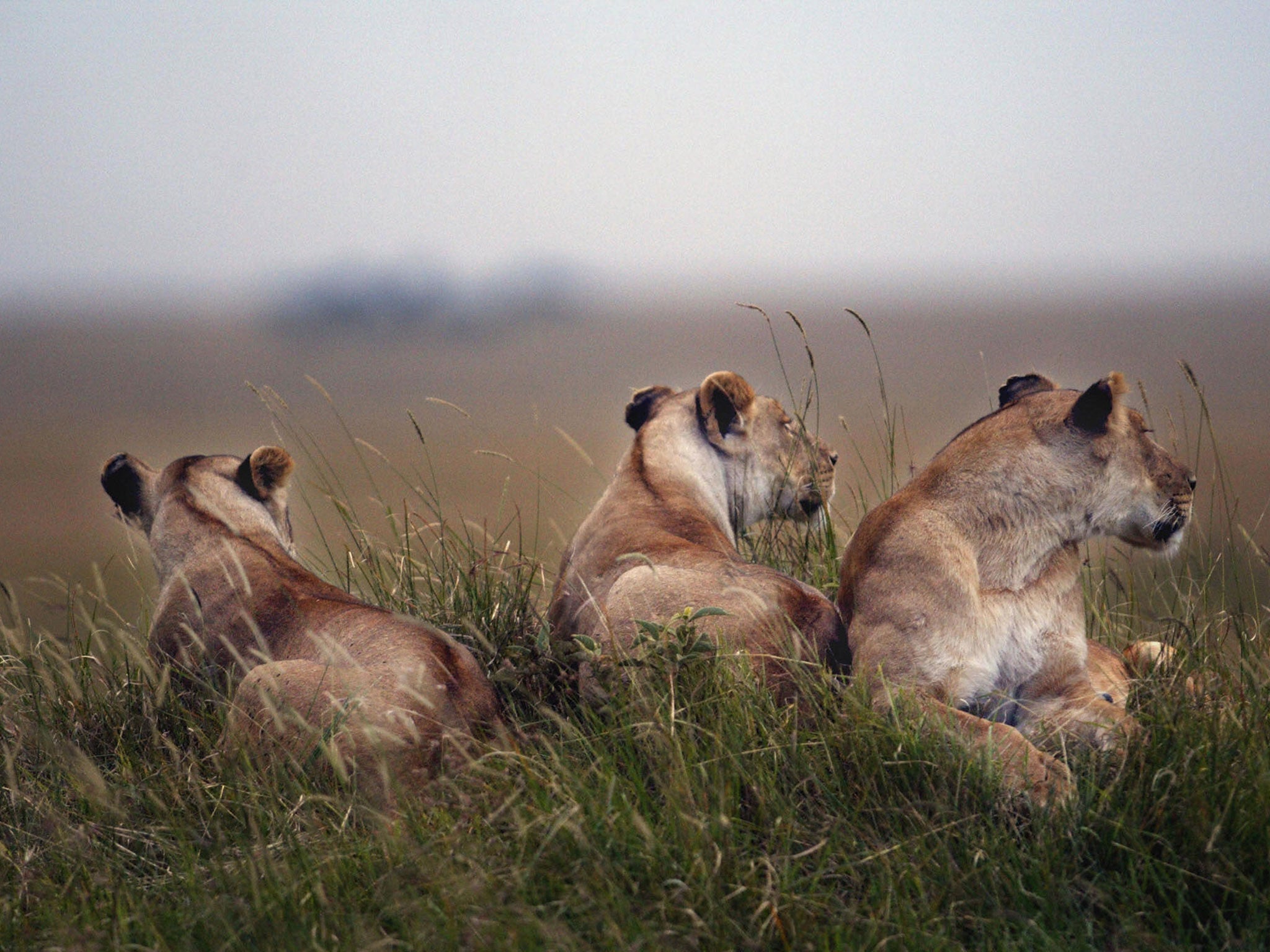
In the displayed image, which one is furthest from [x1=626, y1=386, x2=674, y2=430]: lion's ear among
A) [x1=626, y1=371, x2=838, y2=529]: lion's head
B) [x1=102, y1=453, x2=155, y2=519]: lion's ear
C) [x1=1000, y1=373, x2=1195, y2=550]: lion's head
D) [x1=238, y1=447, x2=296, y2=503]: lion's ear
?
[x1=102, y1=453, x2=155, y2=519]: lion's ear

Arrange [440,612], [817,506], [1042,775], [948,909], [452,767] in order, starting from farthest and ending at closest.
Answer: [817,506] < [440,612] < [452,767] < [1042,775] < [948,909]

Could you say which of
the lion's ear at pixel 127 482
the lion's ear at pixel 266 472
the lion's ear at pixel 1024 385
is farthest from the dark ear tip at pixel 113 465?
the lion's ear at pixel 1024 385

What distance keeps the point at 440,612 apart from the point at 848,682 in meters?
2.00

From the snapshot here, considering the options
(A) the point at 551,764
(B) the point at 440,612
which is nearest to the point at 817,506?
(B) the point at 440,612

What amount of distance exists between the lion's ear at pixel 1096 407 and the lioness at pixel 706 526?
3.25 ft

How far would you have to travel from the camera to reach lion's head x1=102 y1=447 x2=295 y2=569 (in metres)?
5.20

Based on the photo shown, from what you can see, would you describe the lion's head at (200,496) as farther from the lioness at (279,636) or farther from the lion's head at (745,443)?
the lion's head at (745,443)

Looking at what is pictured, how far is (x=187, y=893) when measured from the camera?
10.2 feet

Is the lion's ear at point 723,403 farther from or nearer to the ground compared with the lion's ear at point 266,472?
farther from the ground

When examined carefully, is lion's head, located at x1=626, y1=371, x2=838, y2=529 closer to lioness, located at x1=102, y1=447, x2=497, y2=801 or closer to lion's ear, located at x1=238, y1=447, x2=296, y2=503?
lion's ear, located at x1=238, y1=447, x2=296, y2=503

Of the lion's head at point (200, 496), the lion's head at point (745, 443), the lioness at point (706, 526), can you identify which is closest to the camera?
the lioness at point (706, 526)

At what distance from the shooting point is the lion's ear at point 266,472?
5.27 metres

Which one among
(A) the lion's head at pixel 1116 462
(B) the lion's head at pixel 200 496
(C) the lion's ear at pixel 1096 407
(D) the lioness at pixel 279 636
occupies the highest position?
(C) the lion's ear at pixel 1096 407

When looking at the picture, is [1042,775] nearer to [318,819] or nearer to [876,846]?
[876,846]
